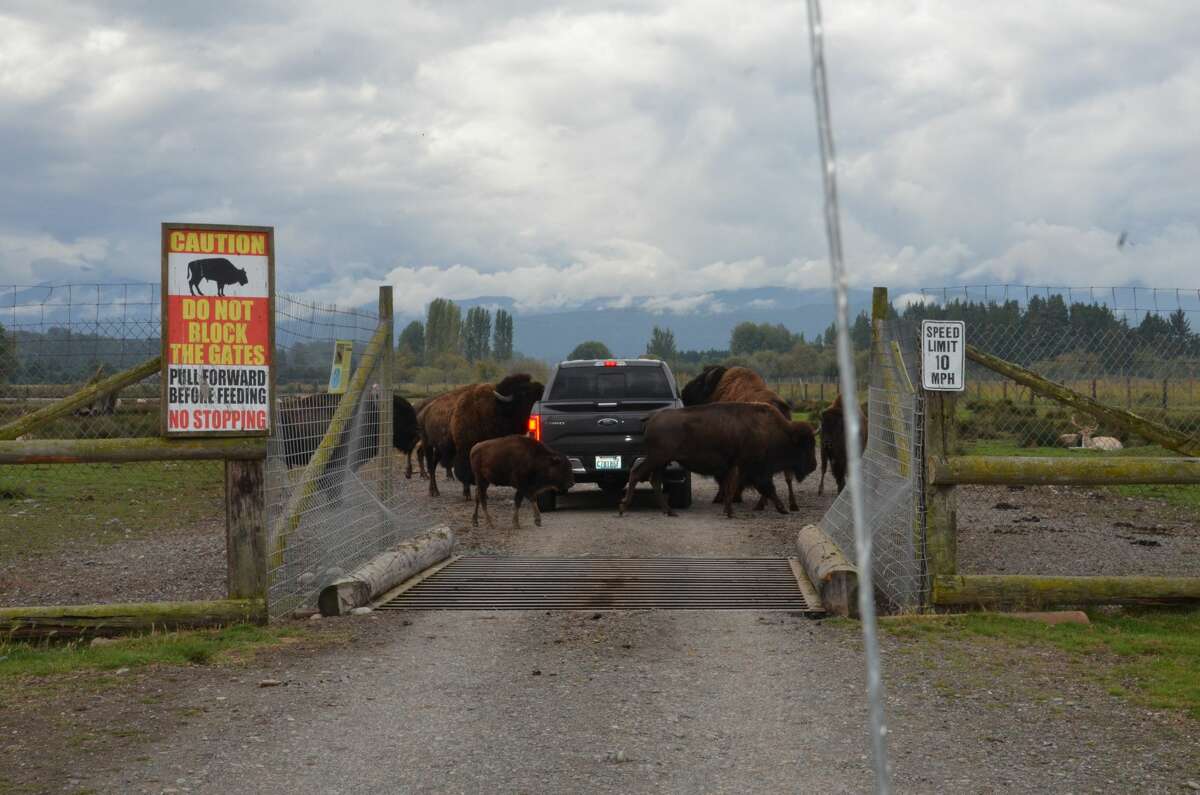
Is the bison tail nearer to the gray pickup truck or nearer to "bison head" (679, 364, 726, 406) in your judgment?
the gray pickup truck

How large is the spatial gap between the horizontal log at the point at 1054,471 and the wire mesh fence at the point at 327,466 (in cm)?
451

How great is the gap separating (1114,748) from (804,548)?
5.33m

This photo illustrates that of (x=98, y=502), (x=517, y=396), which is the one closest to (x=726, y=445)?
(x=517, y=396)

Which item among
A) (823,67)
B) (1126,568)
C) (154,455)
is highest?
(823,67)

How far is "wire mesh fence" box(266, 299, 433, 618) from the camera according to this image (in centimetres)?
876

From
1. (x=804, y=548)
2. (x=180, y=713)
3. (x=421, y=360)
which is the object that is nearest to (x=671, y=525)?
(x=804, y=548)

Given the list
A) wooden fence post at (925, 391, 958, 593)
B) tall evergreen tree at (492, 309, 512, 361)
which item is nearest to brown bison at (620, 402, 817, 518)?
wooden fence post at (925, 391, 958, 593)

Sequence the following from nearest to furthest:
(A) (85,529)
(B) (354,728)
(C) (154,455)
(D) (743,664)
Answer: (B) (354,728), (D) (743,664), (C) (154,455), (A) (85,529)

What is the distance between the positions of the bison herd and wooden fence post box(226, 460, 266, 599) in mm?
2801

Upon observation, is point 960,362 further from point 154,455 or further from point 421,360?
point 421,360

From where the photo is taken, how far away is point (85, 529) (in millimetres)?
14695

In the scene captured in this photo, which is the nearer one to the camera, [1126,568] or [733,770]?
[733,770]

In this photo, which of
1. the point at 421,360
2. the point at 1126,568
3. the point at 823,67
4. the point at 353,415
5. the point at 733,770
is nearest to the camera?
the point at 823,67

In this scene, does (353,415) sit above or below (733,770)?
above
